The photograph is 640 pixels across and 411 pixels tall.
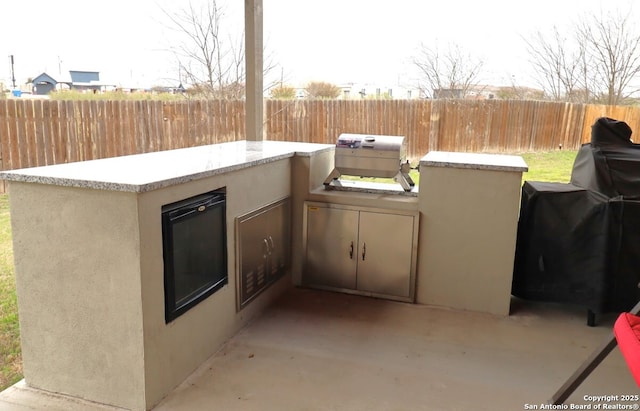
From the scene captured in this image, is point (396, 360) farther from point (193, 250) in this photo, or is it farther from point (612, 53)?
point (612, 53)

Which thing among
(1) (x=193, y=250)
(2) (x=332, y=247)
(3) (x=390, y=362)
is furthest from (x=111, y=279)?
(2) (x=332, y=247)

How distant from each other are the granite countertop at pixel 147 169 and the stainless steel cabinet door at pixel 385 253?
782 millimetres

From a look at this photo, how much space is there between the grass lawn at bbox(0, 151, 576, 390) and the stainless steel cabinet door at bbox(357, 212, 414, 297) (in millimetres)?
810

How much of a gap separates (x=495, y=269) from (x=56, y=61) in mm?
5067

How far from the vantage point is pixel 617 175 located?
9.84ft

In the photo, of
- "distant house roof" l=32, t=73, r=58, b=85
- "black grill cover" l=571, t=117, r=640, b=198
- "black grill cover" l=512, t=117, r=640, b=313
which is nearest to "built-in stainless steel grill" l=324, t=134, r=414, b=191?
"black grill cover" l=512, t=117, r=640, b=313

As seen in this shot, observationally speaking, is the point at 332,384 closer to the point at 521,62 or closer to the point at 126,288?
the point at 126,288

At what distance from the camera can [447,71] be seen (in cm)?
693

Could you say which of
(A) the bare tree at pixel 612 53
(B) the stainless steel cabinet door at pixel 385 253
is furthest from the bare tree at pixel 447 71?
(B) the stainless steel cabinet door at pixel 385 253

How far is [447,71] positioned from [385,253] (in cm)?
438

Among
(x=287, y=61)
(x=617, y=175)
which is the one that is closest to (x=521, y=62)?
(x=287, y=61)

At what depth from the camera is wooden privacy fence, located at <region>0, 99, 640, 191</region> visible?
5.04 metres

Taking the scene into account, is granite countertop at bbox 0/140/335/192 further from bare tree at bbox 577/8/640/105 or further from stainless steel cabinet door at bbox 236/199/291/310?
bare tree at bbox 577/8/640/105

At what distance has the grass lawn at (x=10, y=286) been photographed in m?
2.56
